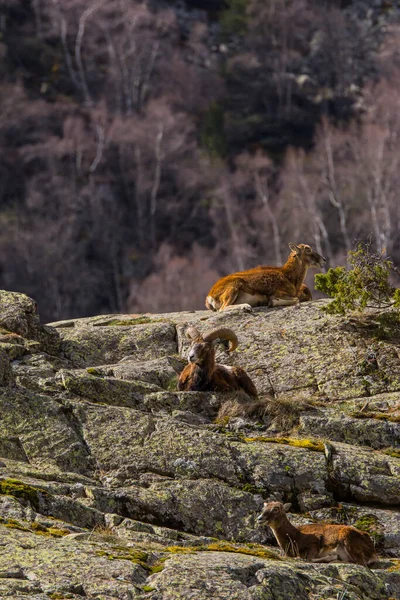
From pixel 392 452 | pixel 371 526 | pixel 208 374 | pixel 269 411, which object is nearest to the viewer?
pixel 371 526

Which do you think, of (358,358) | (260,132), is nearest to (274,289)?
(358,358)

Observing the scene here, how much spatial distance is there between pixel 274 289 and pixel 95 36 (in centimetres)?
10202

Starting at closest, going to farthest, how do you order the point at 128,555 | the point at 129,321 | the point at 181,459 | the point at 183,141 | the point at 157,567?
the point at 157,567 < the point at 128,555 < the point at 181,459 < the point at 129,321 < the point at 183,141

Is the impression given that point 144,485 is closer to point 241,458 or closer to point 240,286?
point 241,458

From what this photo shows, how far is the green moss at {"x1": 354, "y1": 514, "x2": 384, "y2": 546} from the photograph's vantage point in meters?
14.8

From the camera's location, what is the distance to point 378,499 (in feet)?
51.2

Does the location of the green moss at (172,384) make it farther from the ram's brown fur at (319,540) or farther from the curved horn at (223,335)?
the ram's brown fur at (319,540)

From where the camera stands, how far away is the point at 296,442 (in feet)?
54.2

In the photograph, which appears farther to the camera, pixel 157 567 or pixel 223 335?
pixel 223 335

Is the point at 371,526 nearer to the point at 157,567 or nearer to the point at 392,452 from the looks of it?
the point at 392,452

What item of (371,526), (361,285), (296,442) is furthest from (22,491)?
(361,285)

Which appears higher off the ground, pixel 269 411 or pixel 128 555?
pixel 128 555

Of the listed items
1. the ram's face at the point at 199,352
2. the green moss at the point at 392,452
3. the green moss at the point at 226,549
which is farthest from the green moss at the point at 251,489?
the ram's face at the point at 199,352

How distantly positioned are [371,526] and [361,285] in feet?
23.8
